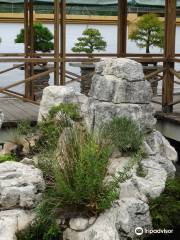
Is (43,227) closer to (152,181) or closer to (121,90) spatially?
(152,181)

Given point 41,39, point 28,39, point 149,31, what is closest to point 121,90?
point 28,39

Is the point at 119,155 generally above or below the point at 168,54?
below

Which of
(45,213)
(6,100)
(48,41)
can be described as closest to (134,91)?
(45,213)

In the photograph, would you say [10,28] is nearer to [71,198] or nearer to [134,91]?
[134,91]

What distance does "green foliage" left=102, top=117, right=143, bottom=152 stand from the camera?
21.0ft

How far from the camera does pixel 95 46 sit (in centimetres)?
1492

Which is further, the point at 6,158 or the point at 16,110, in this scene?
the point at 16,110

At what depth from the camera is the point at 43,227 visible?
5516 mm

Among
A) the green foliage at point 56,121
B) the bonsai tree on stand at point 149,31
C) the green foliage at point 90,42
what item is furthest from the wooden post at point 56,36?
the bonsai tree on stand at point 149,31

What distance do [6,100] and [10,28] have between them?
603 centimetres

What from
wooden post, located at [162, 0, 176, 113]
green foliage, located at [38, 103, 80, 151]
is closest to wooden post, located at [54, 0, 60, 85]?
wooden post, located at [162, 0, 176, 113]

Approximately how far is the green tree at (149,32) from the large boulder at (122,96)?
25.7ft

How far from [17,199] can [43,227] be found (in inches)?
14.3

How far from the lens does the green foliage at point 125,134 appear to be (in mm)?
6386
